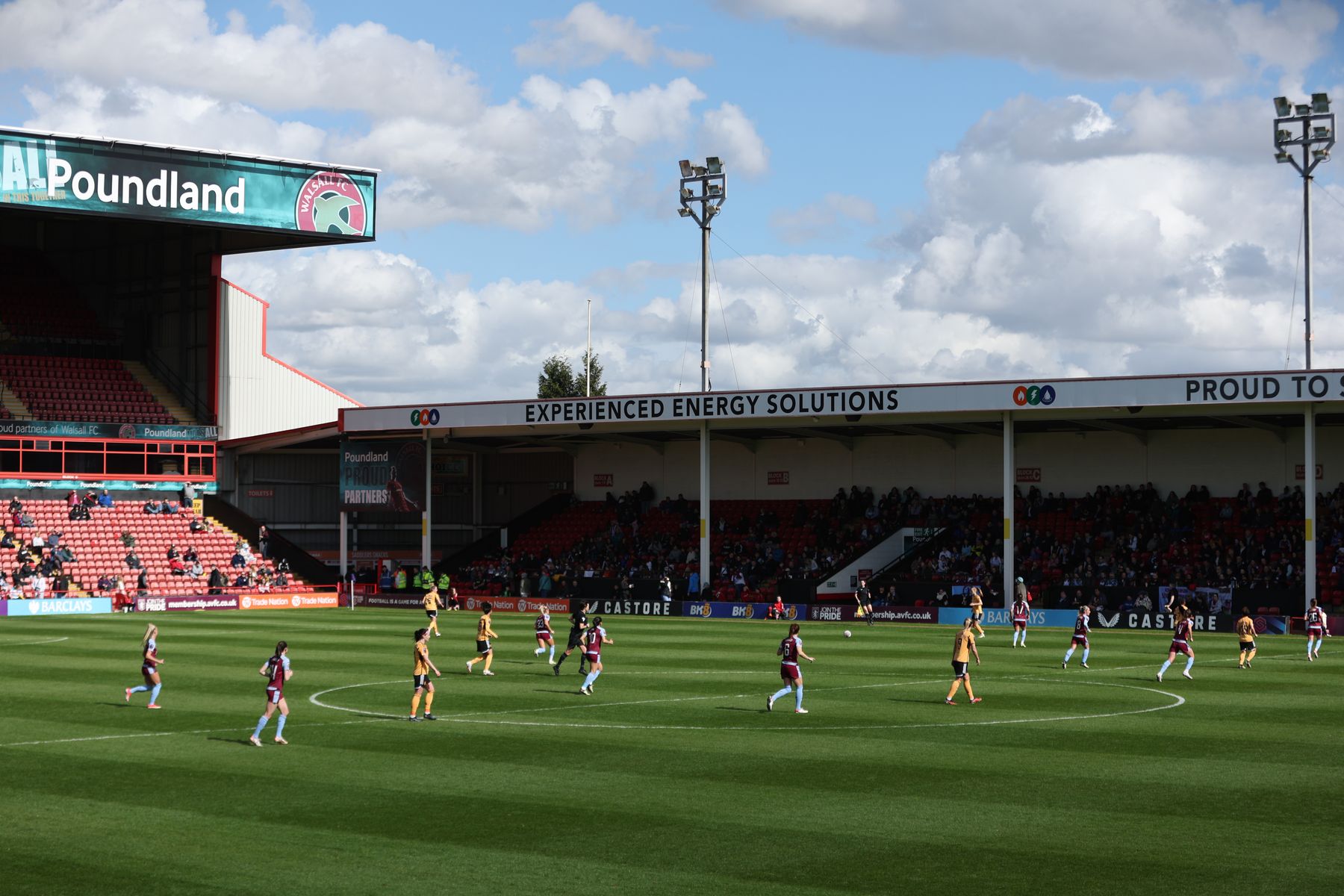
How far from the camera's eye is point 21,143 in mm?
65312

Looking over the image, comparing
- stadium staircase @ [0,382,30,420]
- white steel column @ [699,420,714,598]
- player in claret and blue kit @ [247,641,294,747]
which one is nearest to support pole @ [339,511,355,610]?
stadium staircase @ [0,382,30,420]

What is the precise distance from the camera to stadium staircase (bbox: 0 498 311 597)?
67.6 metres

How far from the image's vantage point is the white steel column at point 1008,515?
56.9 m

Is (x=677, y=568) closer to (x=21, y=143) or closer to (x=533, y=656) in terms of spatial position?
(x=533, y=656)

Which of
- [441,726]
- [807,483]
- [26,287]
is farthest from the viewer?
[26,287]

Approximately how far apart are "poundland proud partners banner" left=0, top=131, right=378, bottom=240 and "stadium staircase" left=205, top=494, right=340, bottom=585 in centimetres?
1483

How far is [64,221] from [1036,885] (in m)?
78.8

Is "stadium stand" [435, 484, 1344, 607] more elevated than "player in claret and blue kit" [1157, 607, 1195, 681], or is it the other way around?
"stadium stand" [435, 484, 1344, 607]

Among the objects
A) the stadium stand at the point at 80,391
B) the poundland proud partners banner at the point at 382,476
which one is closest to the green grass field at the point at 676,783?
the poundland proud partners banner at the point at 382,476

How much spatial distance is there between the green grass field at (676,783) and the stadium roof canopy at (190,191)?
35.0 meters

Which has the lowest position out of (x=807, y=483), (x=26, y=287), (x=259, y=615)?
(x=259, y=615)

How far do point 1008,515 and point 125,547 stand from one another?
39.6 metres

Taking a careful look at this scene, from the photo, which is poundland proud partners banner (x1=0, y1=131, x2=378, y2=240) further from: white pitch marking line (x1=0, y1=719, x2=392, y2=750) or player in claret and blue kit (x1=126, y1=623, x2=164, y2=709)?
white pitch marking line (x1=0, y1=719, x2=392, y2=750)

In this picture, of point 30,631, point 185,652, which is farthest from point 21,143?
point 185,652
